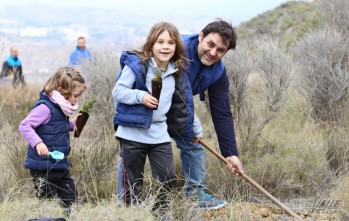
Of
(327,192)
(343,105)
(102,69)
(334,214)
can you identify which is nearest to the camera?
(334,214)

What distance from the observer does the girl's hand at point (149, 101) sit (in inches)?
167

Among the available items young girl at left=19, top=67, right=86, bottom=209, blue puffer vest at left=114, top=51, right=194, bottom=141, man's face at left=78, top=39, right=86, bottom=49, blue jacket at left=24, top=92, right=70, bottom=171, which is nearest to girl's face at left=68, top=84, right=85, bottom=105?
young girl at left=19, top=67, right=86, bottom=209

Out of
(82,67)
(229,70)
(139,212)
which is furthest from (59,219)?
(82,67)

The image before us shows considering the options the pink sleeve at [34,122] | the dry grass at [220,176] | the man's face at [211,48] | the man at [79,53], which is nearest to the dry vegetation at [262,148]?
the dry grass at [220,176]

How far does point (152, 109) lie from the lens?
439 centimetres

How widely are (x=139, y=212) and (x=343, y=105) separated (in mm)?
4246

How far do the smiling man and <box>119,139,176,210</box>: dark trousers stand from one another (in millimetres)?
198

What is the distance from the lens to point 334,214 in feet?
15.3

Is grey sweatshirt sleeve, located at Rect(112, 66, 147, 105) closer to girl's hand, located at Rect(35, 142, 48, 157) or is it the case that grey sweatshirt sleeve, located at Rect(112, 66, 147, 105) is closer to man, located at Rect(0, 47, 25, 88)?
girl's hand, located at Rect(35, 142, 48, 157)

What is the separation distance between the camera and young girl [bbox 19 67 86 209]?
4.70 metres

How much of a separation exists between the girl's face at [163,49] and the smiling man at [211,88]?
0.26 meters

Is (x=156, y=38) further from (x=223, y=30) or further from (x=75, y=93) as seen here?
(x=75, y=93)

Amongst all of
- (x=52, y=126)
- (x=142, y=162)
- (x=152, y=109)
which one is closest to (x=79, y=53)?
(x=52, y=126)

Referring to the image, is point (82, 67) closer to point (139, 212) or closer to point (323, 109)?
point (323, 109)
